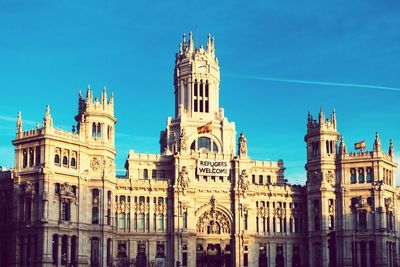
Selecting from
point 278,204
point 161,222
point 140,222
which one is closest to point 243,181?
point 278,204

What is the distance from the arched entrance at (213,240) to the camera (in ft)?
469

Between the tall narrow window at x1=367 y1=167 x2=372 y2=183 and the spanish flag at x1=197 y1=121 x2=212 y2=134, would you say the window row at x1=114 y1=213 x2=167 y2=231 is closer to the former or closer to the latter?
the spanish flag at x1=197 y1=121 x2=212 y2=134

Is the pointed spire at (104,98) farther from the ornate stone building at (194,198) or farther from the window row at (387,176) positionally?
the window row at (387,176)

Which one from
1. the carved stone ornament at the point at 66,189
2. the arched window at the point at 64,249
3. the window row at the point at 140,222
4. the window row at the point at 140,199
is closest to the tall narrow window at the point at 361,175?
the window row at the point at 140,199

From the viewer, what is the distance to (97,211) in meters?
131

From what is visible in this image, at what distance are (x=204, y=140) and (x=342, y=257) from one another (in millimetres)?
35847

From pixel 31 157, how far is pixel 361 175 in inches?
2450

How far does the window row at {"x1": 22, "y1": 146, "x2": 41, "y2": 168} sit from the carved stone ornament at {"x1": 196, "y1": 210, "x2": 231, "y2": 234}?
34.7 metres

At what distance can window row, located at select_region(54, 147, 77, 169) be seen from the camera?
127 metres

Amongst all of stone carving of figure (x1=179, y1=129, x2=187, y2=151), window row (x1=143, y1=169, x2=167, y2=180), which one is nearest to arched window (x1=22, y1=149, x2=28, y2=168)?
window row (x1=143, y1=169, x2=167, y2=180)

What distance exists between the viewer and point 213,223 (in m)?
144

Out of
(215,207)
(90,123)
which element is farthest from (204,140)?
A: (90,123)

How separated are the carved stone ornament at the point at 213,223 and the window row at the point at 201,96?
23.6 m

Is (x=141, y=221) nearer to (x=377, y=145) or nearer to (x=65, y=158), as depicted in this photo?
(x=65, y=158)
